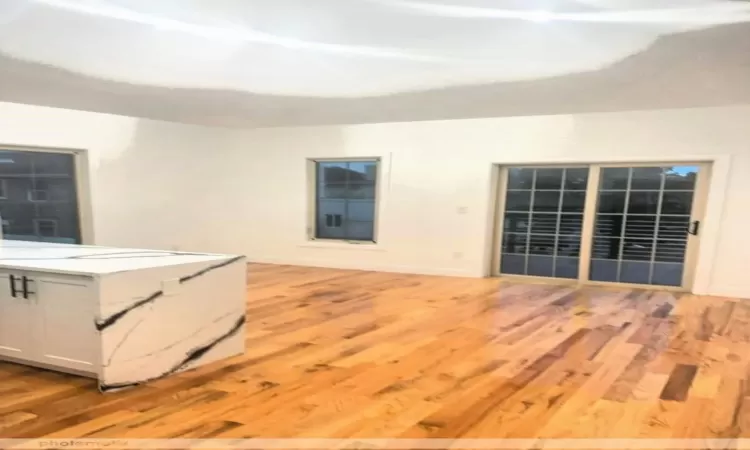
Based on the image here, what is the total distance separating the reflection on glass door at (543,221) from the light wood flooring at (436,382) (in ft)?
5.42

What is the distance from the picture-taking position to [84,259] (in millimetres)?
2570

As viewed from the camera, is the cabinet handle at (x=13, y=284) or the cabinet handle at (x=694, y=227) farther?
the cabinet handle at (x=694, y=227)

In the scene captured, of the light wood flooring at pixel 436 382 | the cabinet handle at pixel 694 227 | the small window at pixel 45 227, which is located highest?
the cabinet handle at pixel 694 227

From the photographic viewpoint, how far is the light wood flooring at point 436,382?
206cm

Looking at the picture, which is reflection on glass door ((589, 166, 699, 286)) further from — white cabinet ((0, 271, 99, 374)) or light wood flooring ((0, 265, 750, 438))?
white cabinet ((0, 271, 99, 374))

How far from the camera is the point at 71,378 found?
250cm

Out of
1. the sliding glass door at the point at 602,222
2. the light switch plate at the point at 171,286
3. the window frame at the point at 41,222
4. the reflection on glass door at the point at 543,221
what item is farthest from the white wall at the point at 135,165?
the sliding glass door at the point at 602,222

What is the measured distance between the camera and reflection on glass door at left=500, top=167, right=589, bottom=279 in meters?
5.78

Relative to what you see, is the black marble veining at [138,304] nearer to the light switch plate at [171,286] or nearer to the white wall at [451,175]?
the light switch plate at [171,286]

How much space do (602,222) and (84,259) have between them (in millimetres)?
5502

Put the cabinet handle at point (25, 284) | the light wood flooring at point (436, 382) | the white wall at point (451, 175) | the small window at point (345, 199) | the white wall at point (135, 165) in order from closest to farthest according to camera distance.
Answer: the light wood flooring at point (436, 382) → the cabinet handle at point (25, 284) → the white wall at point (451, 175) → the white wall at point (135, 165) → the small window at point (345, 199)

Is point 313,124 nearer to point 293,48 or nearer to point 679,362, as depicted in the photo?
point 293,48

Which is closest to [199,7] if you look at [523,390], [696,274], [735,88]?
[523,390]

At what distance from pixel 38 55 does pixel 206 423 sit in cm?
338
